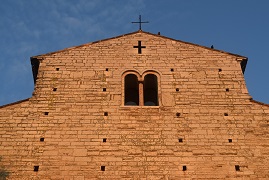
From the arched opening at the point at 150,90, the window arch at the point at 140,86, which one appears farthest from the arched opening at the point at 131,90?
the arched opening at the point at 150,90

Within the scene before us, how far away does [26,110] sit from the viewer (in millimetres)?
12406

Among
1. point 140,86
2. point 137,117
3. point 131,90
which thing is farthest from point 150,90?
point 137,117

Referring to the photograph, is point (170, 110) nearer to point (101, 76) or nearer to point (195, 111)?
point (195, 111)

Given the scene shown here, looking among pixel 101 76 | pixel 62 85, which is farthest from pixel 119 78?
pixel 62 85

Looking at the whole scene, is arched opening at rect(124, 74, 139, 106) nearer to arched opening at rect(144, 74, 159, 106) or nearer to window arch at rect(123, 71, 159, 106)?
window arch at rect(123, 71, 159, 106)

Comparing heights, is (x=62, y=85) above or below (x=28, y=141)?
above

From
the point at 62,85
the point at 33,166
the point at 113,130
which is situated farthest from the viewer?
the point at 62,85

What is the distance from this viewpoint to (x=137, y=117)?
40.4 ft

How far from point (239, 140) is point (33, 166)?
5.36 metres

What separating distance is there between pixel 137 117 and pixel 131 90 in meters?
1.70

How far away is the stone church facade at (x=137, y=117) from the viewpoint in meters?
11.1

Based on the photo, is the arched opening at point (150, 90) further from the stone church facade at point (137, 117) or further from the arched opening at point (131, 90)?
the arched opening at point (131, 90)

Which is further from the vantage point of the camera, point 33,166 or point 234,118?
point 234,118

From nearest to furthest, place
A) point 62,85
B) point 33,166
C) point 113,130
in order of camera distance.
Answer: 1. point 33,166
2. point 113,130
3. point 62,85
